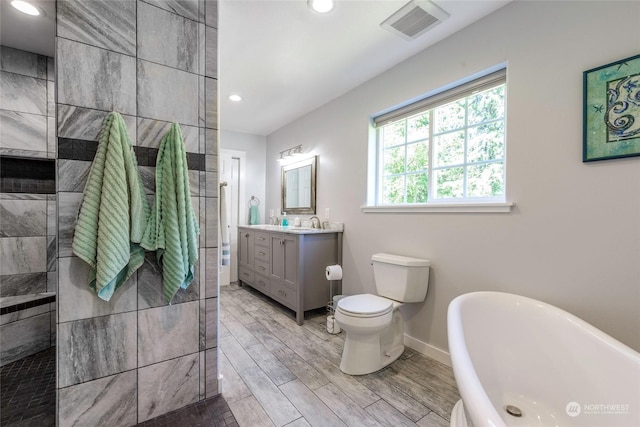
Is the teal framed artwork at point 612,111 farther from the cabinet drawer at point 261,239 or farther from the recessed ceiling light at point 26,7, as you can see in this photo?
the recessed ceiling light at point 26,7

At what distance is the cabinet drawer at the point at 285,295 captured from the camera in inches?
110

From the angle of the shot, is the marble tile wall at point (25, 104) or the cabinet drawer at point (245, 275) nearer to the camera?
the marble tile wall at point (25, 104)

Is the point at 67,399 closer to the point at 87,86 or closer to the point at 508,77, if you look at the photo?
the point at 87,86

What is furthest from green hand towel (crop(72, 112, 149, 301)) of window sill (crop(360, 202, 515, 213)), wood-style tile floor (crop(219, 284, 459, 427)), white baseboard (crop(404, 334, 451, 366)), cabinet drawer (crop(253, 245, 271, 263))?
white baseboard (crop(404, 334, 451, 366))

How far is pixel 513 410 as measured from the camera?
138 centimetres

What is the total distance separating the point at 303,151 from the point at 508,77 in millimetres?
2368

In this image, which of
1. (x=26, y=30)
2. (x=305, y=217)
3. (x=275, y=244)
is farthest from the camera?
(x=305, y=217)

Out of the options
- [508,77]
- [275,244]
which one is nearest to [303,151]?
[275,244]

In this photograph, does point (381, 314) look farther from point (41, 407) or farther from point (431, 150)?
point (41, 407)

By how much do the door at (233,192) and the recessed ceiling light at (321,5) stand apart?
2813 millimetres

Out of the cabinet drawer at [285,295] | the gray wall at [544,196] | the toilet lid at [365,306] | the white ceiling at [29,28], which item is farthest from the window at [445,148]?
the white ceiling at [29,28]

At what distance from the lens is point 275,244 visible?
3.08 m

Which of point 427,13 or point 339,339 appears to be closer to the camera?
point 427,13

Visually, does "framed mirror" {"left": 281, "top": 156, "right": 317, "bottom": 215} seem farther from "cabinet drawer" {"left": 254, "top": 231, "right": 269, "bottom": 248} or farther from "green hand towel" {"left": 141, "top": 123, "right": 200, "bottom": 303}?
"green hand towel" {"left": 141, "top": 123, "right": 200, "bottom": 303}
